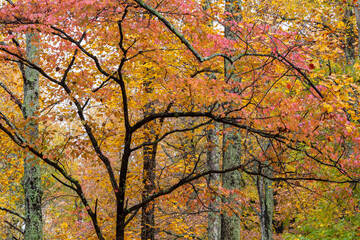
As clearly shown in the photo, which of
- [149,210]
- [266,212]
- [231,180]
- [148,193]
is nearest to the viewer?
[231,180]

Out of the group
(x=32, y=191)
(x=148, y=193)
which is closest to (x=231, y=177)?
(x=148, y=193)

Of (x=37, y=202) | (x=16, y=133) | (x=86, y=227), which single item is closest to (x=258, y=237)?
(x=86, y=227)

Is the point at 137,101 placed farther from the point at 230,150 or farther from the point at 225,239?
the point at 225,239

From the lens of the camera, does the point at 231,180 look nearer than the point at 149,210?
Yes

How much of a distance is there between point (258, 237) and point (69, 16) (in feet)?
56.3

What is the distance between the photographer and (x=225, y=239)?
671 cm

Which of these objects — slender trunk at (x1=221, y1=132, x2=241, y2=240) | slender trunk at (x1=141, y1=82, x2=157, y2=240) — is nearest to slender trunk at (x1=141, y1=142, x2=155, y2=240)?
slender trunk at (x1=141, y1=82, x2=157, y2=240)

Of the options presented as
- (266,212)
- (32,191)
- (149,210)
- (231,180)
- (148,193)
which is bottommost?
(32,191)

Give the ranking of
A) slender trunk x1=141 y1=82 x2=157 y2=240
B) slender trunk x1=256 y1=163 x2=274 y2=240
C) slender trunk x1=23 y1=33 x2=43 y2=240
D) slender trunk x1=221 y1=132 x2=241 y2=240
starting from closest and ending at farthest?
slender trunk x1=23 y1=33 x2=43 y2=240, slender trunk x1=221 y1=132 x2=241 y2=240, slender trunk x1=141 y1=82 x2=157 y2=240, slender trunk x1=256 y1=163 x2=274 y2=240

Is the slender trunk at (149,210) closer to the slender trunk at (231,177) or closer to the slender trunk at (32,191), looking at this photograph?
the slender trunk at (231,177)

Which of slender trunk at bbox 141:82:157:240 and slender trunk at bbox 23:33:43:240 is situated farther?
slender trunk at bbox 141:82:157:240

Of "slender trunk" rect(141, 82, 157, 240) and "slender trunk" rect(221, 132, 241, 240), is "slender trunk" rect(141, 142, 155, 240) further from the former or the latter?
"slender trunk" rect(221, 132, 241, 240)

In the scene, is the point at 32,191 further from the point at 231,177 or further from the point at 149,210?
the point at 231,177

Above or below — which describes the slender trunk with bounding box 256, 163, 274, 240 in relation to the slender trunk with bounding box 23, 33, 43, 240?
above
